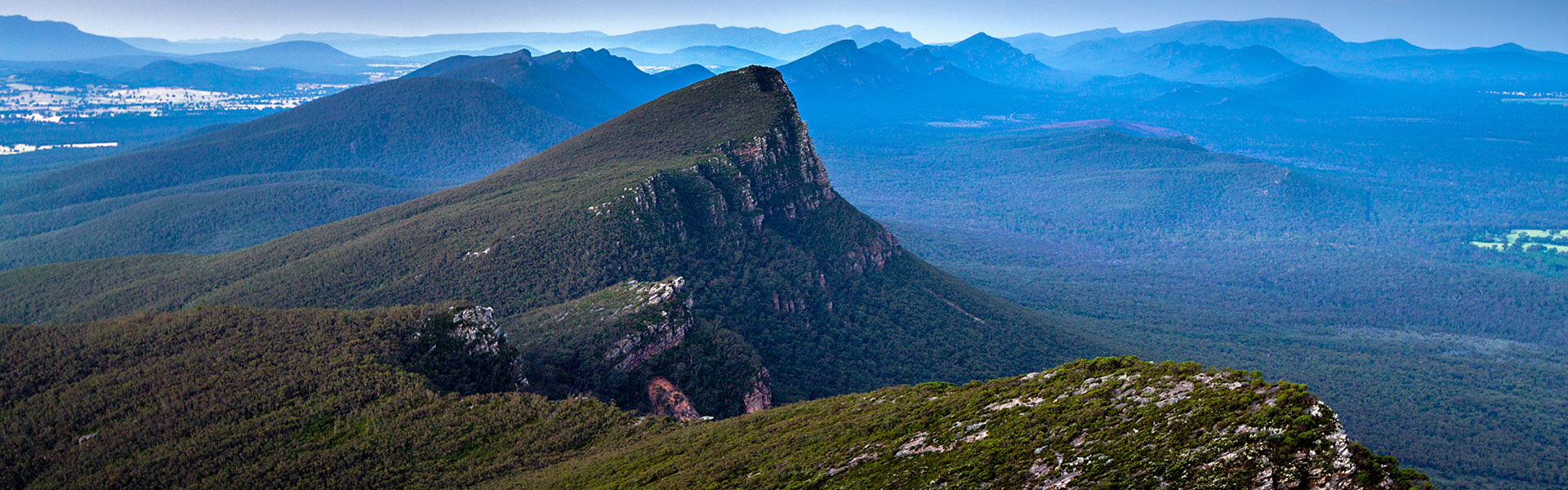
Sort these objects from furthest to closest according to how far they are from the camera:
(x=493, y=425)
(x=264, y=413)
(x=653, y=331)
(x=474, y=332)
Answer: (x=653, y=331), (x=474, y=332), (x=493, y=425), (x=264, y=413)

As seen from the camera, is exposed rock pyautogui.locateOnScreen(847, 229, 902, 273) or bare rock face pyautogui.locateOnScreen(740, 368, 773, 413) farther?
exposed rock pyautogui.locateOnScreen(847, 229, 902, 273)

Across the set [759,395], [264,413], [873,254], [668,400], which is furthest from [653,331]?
[873,254]

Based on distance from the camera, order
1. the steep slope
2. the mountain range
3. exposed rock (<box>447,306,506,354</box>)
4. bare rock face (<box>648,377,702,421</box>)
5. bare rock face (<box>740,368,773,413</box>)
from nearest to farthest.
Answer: the mountain range < exposed rock (<box>447,306,506,354</box>) < bare rock face (<box>648,377,702,421</box>) < bare rock face (<box>740,368,773,413</box>) < the steep slope

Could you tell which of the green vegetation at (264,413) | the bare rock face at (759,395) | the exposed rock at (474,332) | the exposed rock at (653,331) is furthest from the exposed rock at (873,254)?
the green vegetation at (264,413)

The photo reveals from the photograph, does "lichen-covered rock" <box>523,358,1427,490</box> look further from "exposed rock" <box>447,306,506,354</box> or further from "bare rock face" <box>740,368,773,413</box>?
"exposed rock" <box>447,306,506,354</box>

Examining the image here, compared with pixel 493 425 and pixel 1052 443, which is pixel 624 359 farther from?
pixel 1052 443

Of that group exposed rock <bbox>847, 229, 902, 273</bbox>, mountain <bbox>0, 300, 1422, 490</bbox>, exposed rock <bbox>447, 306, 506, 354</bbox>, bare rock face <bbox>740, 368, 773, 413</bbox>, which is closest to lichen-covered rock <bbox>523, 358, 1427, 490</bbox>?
mountain <bbox>0, 300, 1422, 490</bbox>

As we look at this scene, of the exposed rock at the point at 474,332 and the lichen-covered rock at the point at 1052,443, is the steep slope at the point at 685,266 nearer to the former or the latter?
the exposed rock at the point at 474,332

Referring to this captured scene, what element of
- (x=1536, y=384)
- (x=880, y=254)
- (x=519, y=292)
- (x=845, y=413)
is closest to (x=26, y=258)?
(x=519, y=292)

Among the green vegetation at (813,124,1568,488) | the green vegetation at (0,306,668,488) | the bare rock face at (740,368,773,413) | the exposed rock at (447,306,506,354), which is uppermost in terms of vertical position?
the exposed rock at (447,306,506,354)
